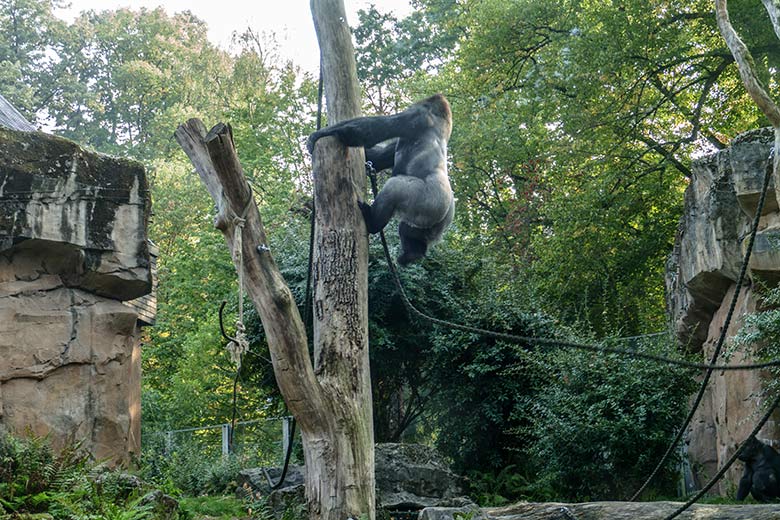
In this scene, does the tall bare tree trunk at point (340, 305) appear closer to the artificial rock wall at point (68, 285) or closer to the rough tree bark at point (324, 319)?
the rough tree bark at point (324, 319)

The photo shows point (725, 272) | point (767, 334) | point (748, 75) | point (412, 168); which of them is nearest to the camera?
point (748, 75)

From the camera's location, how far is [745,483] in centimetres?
748

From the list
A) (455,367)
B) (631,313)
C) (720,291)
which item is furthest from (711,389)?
(631,313)

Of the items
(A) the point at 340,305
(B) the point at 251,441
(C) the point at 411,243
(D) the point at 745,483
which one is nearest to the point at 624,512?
(A) the point at 340,305

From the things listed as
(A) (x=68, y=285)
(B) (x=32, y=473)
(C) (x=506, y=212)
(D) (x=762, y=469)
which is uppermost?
(C) (x=506, y=212)

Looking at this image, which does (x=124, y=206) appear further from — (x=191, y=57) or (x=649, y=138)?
(x=191, y=57)

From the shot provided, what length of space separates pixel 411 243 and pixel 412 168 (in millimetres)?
659

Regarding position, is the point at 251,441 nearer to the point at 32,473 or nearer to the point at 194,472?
the point at 194,472

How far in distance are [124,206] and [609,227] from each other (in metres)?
8.73

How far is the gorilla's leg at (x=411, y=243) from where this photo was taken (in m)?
6.26

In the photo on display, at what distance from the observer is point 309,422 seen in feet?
15.3

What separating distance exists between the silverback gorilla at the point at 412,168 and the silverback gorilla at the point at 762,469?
Result: 353 centimetres

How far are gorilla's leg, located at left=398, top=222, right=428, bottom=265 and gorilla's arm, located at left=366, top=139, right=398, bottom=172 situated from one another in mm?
520

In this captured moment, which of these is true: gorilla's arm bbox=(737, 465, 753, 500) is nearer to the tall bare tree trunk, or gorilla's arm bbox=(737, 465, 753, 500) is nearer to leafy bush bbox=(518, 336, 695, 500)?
leafy bush bbox=(518, 336, 695, 500)
